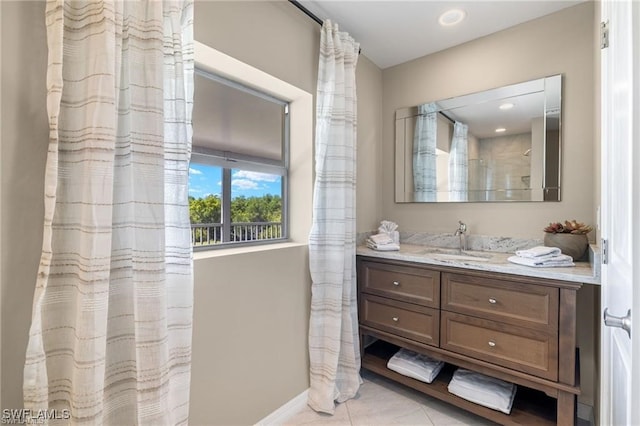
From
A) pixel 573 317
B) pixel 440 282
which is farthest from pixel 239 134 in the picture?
pixel 573 317

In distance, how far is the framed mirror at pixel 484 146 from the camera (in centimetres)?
194

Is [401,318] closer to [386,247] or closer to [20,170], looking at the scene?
[386,247]

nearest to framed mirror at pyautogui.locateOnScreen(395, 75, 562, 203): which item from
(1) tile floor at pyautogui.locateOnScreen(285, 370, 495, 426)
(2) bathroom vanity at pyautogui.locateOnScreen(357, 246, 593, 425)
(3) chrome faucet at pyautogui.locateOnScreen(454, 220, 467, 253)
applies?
(3) chrome faucet at pyautogui.locateOnScreen(454, 220, 467, 253)

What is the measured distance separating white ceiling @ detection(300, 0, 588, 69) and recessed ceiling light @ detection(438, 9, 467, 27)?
0.10ft

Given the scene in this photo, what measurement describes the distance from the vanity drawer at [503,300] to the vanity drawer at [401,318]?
0.15 m

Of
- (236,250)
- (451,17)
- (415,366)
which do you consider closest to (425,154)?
(451,17)

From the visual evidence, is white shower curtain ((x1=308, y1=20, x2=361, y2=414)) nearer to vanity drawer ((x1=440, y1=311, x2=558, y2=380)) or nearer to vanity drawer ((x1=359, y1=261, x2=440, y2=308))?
vanity drawer ((x1=359, y1=261, x2=440, y2=308))

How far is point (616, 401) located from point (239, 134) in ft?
6.50

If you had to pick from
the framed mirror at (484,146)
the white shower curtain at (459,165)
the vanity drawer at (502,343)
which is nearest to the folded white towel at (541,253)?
the vanity drawer at (502,343)

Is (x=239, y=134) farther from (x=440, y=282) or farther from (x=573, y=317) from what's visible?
(x=573, y=317)

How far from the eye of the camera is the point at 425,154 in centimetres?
246

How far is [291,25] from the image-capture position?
1.77 metres

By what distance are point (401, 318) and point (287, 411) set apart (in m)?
0.91

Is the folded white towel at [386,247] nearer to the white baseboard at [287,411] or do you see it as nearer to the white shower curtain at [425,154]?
the white shower curtain at [425,154]
